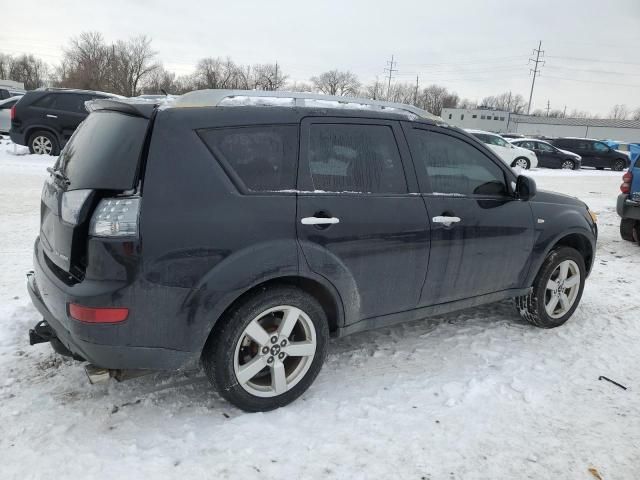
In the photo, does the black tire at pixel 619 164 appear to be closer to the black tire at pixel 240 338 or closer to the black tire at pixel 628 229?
the black tire at pixel 628 229

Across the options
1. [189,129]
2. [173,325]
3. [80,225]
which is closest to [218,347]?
[173,325]

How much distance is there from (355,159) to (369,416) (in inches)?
62.3

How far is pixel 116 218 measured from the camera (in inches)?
96.7

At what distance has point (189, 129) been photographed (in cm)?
266

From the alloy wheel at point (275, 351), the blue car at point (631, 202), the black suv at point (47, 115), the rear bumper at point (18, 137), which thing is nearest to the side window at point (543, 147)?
the blue car at point (631, 202)

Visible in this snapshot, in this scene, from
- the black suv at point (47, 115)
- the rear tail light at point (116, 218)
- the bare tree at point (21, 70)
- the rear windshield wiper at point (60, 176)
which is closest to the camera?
the rear tail light at point (116, 218)

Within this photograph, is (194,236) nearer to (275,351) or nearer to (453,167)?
(275,351)

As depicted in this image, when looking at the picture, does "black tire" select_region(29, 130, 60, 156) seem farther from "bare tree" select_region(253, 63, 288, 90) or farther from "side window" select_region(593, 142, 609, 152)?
"bare tree" select_region(253, 63, 288, 90)

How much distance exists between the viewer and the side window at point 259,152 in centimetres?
273

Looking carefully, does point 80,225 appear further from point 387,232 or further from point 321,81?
point 321,81

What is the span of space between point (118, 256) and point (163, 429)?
1.03 metres

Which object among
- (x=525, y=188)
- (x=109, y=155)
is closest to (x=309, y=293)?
(x=109, y=155)

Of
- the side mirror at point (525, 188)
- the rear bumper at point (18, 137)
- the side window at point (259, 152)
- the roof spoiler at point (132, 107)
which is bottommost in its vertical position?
→ the rear bumper at point (18, 137)

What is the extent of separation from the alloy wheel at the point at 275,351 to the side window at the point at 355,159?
807 millimetres
